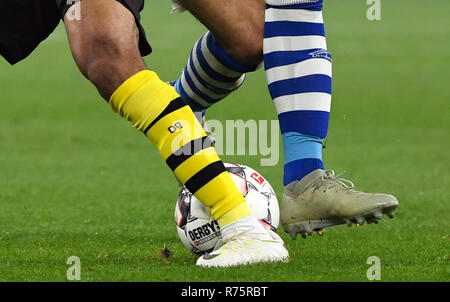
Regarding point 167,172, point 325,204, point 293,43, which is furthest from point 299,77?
point 167,172

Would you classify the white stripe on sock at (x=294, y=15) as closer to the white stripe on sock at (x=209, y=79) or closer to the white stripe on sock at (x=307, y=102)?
the white stripe on sock at (x=307, y=102)

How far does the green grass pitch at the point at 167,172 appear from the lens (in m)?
3.95

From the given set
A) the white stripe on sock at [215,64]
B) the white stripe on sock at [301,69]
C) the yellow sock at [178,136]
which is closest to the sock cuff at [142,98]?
the yellow sock at [178,136]

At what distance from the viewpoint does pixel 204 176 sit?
370cm

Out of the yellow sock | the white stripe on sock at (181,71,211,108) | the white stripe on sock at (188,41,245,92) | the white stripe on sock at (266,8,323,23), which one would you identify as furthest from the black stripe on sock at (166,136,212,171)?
the white stripe on sock at (181,71,211,108)

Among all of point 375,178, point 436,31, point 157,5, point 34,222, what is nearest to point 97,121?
point 375,178

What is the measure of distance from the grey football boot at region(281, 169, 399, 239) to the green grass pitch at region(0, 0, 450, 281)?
0.16 meters

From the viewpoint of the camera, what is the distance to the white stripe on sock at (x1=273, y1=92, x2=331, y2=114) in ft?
13.1

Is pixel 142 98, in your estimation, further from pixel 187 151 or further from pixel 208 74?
pixel 208 74

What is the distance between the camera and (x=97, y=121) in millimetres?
12992

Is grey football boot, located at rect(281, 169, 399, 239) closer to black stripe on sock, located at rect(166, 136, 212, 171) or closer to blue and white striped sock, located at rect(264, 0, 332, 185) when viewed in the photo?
blue and white striped sock, located at rect(264, 0, 332, 185)

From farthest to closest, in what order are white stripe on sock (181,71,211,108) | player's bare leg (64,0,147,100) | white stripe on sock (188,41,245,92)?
white stripe on sock (181,71,211,108)
white stripe on sock (188,41,245,92)
player's bare leg (64,0,147,100)

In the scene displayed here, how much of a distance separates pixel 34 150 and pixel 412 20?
66.6ft

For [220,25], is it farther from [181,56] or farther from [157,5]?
[157,5]
